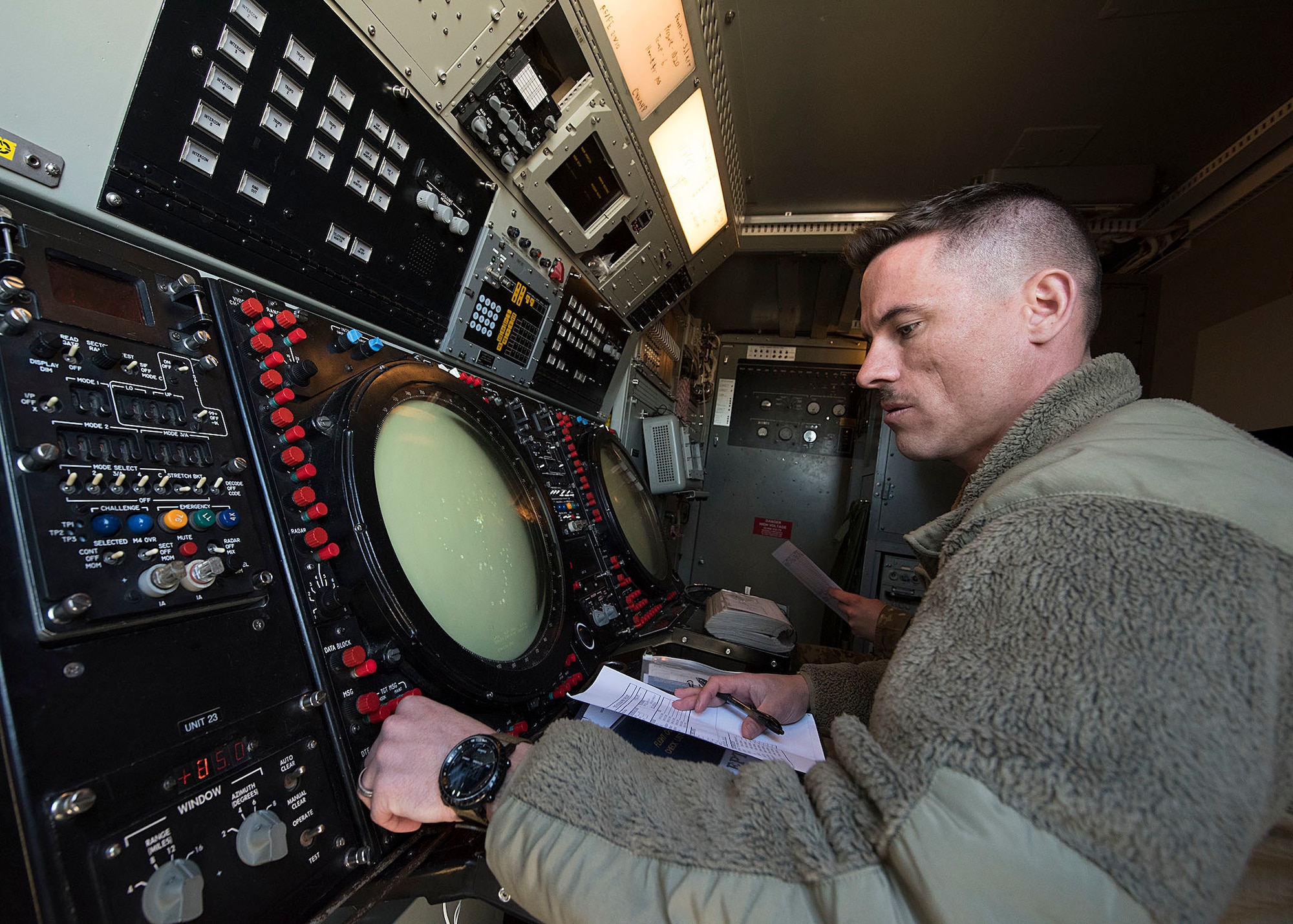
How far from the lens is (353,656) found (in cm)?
79

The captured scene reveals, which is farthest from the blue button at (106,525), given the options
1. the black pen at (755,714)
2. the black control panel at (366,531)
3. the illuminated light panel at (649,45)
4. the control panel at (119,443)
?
the illuminated light panel at (649,45)

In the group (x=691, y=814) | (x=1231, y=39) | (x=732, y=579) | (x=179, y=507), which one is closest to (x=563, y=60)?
(x=179, y=507)

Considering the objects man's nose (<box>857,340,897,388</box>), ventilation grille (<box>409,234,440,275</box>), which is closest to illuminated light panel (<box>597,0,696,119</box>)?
ventilation grille (<box>409,234,440,275</box>)

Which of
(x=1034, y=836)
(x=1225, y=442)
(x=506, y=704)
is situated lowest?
(x=506, y=704)

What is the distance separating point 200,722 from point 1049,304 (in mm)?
1474

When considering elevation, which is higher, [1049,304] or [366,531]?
[1049,304]

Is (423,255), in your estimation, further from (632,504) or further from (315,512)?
(632,504)

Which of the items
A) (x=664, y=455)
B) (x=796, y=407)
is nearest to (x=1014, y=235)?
(x=664, y=455)

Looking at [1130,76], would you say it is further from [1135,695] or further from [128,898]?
[128,898]

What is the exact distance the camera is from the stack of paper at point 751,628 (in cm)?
158

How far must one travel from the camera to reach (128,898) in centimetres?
48

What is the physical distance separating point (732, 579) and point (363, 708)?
329 cm

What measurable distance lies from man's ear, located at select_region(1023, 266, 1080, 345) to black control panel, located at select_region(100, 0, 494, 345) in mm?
1303

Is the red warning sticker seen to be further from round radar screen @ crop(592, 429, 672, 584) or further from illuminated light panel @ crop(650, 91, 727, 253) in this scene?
illuminated light panel @ crop(650, 91, 727, 253)
